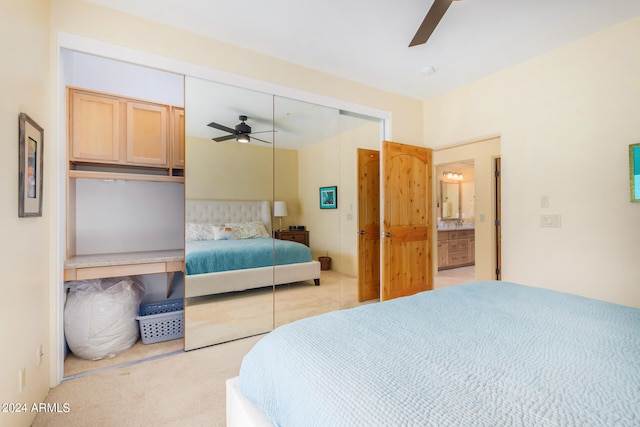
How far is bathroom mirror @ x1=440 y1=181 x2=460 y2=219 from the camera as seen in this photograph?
632 cm

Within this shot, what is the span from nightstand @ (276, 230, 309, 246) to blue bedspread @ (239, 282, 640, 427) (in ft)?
5.41

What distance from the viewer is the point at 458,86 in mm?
3475

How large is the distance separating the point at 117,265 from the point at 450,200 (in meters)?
6.17

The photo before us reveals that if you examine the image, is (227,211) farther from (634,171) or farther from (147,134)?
(634,171)

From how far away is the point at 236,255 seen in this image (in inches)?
111

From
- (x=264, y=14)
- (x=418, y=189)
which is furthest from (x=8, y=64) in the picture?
(x=418, y=189)

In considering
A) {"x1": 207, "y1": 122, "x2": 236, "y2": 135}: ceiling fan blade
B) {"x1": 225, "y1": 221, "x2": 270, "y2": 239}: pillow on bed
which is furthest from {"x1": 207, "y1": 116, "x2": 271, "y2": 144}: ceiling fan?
{"x1": 225, "y1": 221, "x2": 270, "y2": 239}: pillow on bed

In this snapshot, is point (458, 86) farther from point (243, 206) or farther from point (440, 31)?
point (243, 206)

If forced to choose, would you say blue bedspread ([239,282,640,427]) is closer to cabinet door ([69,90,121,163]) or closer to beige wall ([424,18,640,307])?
beige wall ([424,18,640,307])

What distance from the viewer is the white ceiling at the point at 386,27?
2.12m

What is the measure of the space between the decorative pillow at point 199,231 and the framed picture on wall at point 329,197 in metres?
1.19

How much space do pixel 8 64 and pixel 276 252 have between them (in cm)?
222

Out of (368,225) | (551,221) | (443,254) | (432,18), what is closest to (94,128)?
(432,18)

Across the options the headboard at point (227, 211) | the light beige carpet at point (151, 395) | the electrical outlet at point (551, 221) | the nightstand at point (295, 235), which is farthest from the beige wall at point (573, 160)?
the light beige carpet at point (151, 395)
